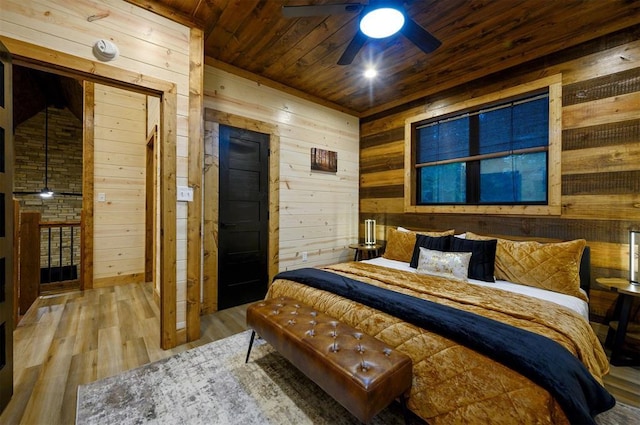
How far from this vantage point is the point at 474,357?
4.17ft

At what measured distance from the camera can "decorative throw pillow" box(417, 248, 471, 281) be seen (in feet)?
8.13

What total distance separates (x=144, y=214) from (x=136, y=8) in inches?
118

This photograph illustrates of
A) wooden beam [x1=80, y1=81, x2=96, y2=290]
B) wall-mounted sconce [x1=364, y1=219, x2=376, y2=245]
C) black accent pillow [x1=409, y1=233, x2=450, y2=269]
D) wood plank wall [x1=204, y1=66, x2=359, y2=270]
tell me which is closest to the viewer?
black accent pillow [x1=409, y1=233, x2=450, y2=269]

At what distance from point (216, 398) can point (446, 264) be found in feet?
7.06

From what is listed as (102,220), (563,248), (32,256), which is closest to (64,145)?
(102,220)

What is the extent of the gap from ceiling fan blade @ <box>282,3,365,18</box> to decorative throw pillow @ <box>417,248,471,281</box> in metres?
2.19

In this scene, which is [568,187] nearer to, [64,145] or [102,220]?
[102,220]

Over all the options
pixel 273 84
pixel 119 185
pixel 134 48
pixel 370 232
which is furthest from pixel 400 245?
pixel 119 185

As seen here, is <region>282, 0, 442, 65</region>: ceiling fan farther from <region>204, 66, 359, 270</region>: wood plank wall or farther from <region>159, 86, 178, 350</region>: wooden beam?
<region>204, 66, 359, 270</region>: wood plank wall

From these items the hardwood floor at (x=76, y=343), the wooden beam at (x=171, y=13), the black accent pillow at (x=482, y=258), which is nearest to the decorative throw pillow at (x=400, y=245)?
the black accent pillow at (x=482, y=258)

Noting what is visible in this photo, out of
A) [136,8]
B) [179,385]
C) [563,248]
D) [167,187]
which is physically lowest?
[179,385]

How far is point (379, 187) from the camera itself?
4.38m

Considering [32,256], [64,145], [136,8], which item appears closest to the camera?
[136,8]

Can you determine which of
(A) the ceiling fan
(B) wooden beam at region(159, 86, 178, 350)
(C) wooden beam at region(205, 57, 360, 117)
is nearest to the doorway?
(C) wooden beam at region(205, 57, 360, 117)
